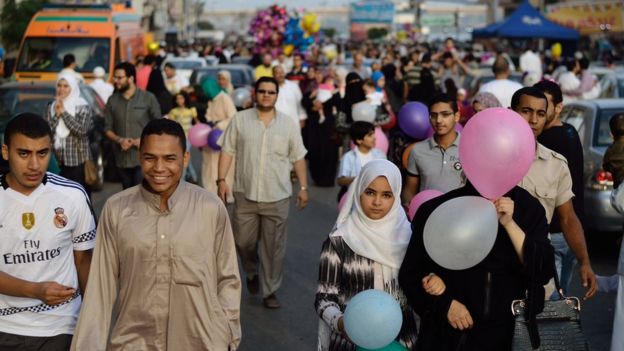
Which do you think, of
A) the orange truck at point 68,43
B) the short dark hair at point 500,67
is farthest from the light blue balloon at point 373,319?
the orange truck at point 68,43

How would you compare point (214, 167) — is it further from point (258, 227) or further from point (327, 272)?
point (327, 272)

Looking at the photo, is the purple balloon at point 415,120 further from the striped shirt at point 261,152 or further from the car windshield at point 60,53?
the car windshield at point 60,53

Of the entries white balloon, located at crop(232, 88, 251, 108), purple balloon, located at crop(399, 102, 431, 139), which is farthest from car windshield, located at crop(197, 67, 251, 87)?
purple balloon, located at crop(399, 102, 431, 139)

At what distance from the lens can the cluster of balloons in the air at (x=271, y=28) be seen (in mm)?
29625

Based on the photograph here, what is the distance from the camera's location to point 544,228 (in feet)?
14.4

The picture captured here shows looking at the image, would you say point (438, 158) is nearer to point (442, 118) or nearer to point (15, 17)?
point (442, 118)

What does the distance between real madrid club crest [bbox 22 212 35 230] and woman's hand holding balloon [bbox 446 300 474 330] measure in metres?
1.74

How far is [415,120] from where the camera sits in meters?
9.26

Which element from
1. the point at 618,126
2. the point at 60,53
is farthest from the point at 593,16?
the point at 618,126

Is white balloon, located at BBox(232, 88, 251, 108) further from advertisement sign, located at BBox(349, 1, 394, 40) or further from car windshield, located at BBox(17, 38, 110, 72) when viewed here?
advertisement sign, located at BBox(349, 1, 394, 40)

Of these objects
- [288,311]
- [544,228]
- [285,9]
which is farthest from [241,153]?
[285,9]

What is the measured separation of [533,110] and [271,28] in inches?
948

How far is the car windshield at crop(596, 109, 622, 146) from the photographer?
10742mm

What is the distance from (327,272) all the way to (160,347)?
85cm
